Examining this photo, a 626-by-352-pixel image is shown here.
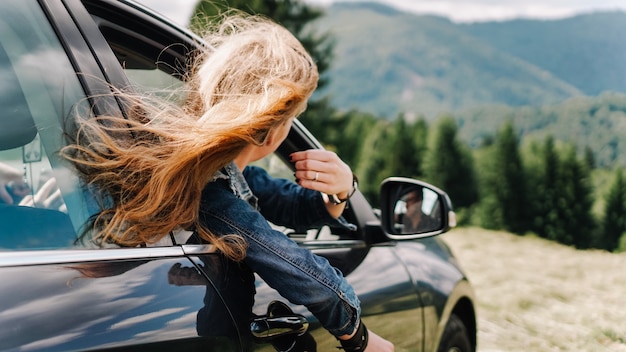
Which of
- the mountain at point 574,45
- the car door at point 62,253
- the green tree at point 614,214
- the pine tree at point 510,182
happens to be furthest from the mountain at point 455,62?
the car door at point 62,253

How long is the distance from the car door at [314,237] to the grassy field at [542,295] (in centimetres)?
342

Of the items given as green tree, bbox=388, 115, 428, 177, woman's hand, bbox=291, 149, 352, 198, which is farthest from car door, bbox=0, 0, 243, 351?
green tree, bbox=388, 115, 428, 177

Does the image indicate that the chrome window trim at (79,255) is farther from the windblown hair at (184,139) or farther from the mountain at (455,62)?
the mountain at (455,62)

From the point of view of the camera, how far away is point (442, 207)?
2588 mm

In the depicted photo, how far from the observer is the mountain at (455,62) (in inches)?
2457

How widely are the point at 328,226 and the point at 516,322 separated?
199 inches

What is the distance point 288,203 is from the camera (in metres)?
2.40

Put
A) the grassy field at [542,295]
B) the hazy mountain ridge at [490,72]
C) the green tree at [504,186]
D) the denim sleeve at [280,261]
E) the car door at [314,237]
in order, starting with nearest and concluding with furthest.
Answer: the denim sleeve at [280,261] → the car door at [314,237] → the grassy field at [542,295] → the green tree at [504,186] → the hazy mountain ridge at [490,72]

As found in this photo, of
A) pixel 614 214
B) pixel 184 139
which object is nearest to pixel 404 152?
pixel 614 214

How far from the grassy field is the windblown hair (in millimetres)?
4459

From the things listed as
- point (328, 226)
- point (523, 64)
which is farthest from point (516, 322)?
point (523, 64)

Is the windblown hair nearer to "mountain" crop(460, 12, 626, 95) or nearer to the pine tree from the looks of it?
"mountain" crop(460, 12, 626, 95)

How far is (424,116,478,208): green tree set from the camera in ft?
97.5

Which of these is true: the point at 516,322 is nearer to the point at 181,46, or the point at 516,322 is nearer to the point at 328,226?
the point at 328,226
